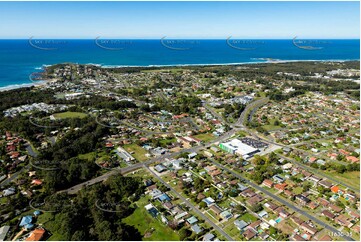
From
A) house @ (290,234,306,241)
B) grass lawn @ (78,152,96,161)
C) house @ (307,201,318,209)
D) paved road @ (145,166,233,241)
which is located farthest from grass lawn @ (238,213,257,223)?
grass lawn @ (78,152,96,161)

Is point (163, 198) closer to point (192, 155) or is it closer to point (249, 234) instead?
point (249, 234)

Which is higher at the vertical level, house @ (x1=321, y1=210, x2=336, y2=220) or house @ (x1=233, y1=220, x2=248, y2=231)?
house @ (x1=321, y1=210, x2=336, y2=220)

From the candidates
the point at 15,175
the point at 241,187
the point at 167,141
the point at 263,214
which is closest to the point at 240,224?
the point at 263,214

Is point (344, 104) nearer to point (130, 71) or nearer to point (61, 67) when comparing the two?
point (130, 71)

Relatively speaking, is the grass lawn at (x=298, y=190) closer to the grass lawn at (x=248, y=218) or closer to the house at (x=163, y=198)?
the grass lawn at (x=248, y=218)

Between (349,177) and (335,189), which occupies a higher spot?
(335,189)

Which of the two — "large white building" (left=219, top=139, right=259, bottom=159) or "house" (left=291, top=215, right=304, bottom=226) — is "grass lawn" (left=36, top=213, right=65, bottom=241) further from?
"large white building" (left=219, top=139, right=259, bottom=159)

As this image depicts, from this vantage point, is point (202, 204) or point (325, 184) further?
point (325, 184)

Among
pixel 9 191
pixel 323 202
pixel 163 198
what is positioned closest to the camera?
pixel 323 202
